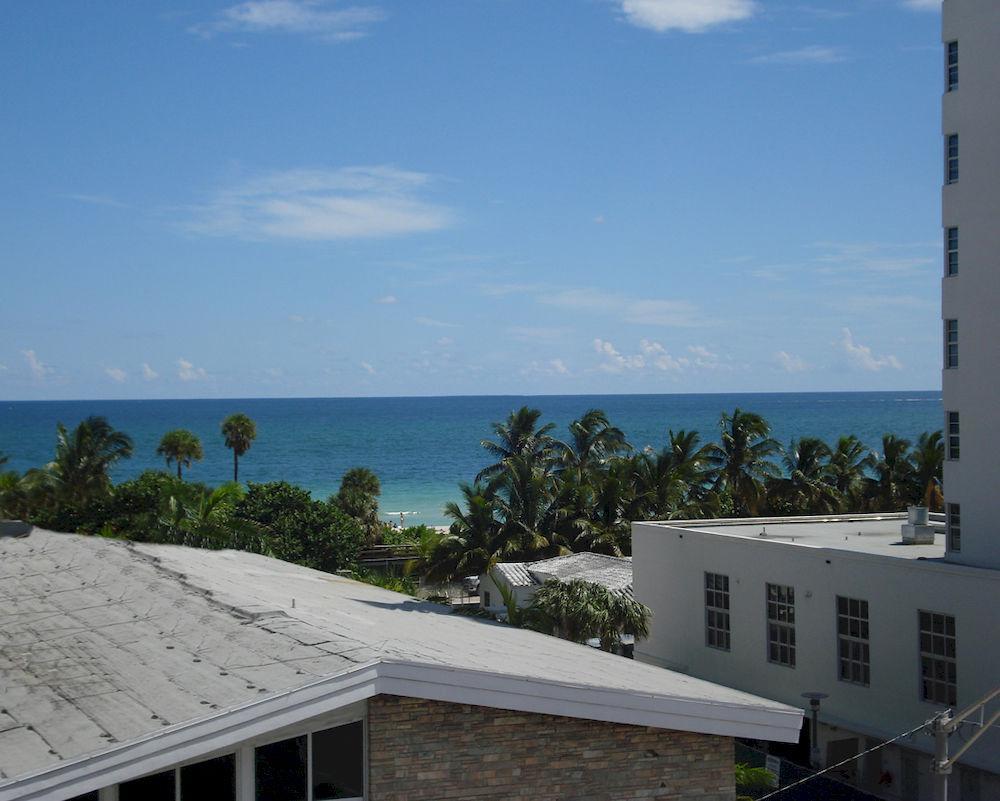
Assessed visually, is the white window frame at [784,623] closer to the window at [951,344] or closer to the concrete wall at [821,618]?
the concrete wall at [821,618]

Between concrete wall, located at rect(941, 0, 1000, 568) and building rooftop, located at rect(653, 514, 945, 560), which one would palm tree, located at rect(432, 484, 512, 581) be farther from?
concrete wall, located at rect(941, 0, 1000, 568)

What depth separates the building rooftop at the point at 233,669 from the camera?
11555mm

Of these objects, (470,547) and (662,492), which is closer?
(470,547)

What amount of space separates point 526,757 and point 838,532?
23.2 meters

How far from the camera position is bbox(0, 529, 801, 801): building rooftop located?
11.6 metres

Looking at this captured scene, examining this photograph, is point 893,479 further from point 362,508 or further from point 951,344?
point 362,508

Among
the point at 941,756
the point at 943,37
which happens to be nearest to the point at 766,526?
the point at 943,37

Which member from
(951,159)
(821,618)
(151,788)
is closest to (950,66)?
(951,159)

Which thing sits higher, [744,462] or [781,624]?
[744,462]

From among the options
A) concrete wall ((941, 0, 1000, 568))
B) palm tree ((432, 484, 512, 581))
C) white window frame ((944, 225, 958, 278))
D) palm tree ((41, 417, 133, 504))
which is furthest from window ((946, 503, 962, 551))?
palm tree ((41, 417, 133, 504))

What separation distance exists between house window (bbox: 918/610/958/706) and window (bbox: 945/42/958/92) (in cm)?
1237

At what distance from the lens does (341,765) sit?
1262cm

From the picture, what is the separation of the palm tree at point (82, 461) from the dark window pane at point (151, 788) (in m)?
45.0

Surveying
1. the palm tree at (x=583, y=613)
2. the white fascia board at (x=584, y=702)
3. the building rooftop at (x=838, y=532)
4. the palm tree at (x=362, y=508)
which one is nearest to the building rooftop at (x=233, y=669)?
the white fascia board at (x=584, y=702)
